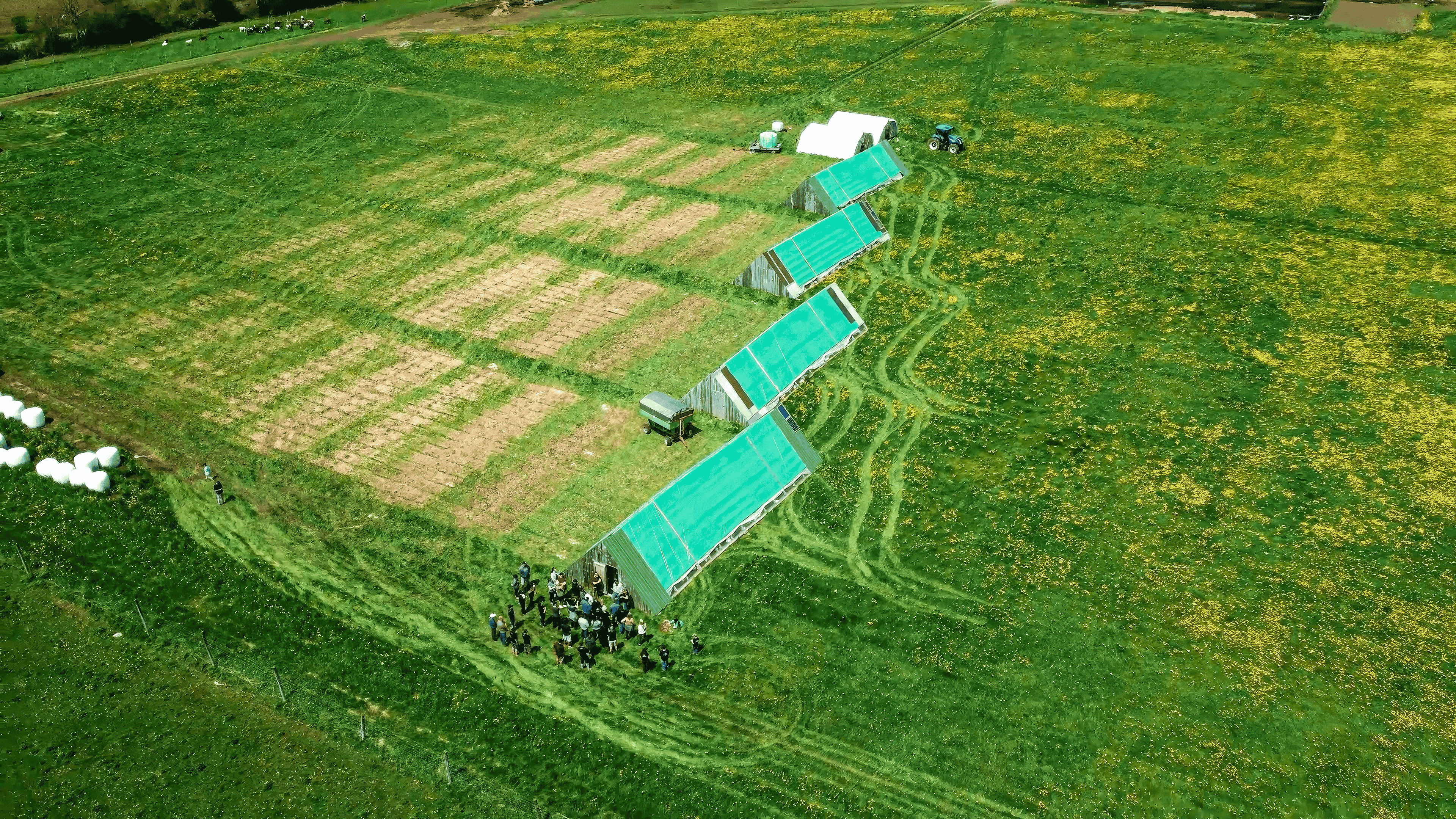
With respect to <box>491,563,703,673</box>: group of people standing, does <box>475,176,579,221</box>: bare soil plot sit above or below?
above

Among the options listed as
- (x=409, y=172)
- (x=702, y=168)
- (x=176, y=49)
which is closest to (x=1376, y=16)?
(x=702, y=168)

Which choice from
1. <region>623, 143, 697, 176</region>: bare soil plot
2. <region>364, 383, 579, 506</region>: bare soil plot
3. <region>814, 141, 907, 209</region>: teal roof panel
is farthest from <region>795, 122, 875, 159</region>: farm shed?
<region>364, 383, 579, 506</region>: bare soil plot

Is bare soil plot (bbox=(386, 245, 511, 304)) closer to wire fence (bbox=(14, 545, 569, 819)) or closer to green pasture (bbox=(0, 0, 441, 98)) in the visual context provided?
wire fence (bbox=(14, 545, 569, 819))

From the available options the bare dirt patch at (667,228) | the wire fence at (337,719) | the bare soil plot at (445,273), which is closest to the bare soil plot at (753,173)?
the bare dirt patch at (667,228)

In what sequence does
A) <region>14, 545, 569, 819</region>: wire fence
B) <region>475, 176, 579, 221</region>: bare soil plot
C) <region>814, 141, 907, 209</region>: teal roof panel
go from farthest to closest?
<region>475, 176, 579, 221</region>: bare soil plot, <region>814, 141, 907, 209</region>: teal roof panel, <region>14, 545, 569, 819</region>: wire fence

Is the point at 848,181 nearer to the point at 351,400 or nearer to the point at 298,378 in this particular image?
the point at 351,400

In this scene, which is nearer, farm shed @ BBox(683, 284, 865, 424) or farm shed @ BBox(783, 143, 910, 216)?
farm shed @ BBox(683, 284, 865, 424)

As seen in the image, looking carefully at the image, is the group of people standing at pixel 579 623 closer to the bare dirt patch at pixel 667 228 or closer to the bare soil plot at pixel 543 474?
the bare soil plot at pixel 543 474

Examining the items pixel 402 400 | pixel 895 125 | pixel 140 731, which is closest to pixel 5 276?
pixel 402 400
